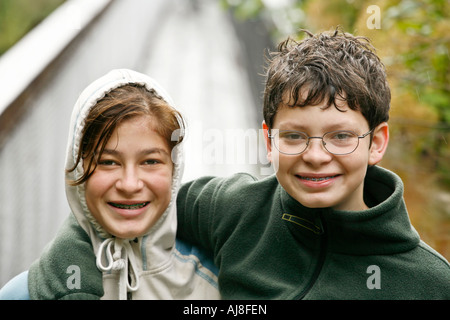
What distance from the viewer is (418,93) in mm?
2148

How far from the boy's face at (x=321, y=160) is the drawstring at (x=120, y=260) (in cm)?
40

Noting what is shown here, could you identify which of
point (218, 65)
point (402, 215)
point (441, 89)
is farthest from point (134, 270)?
point (218, 65)

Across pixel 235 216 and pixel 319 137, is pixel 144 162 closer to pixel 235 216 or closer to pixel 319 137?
pixel 235 216

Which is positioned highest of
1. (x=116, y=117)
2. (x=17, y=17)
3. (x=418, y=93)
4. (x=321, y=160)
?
(x=17, y=17)

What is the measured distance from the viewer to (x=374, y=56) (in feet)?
4.29

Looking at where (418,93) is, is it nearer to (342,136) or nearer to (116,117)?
(342,136)

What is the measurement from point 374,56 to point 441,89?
46.5 inches

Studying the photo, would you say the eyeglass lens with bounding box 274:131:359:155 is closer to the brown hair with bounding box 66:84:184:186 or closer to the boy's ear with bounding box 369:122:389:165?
the boy's ear with bounding box 369:122:389:165

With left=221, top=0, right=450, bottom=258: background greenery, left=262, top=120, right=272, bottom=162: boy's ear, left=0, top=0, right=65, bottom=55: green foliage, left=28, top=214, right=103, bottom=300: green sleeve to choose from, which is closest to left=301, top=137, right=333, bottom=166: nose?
left=262, top=120, right=272, bottom=162: boy's ear

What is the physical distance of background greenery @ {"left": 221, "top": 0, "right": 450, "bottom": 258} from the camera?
2.07 m

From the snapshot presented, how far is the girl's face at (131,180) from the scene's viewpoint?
3.92 ft

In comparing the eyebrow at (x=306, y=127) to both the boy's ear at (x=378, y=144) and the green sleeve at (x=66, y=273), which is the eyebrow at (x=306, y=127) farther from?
the green sleeve at (x=66, y=273)

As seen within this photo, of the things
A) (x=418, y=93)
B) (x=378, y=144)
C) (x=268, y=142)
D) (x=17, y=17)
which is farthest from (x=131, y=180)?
(x=418, y=93)

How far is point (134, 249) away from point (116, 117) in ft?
1.08
